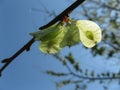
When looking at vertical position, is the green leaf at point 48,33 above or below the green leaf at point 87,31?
below

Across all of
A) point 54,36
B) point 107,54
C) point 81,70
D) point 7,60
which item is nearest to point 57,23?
point 54,36

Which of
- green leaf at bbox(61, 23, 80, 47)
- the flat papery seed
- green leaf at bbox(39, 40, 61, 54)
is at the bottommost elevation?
green leaf at bbox(39, 40, 61, 54)

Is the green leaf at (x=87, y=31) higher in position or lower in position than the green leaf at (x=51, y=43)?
higher

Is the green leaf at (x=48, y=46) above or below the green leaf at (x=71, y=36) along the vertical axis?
below

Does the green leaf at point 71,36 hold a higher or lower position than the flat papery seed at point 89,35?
lower

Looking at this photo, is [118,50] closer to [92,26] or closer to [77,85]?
[77,85]

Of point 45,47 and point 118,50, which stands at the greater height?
point 118,50

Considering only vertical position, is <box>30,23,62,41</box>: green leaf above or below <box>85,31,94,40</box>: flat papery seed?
below

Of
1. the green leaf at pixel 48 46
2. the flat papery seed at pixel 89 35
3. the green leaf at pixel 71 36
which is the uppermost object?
the flat papery seed at pixel 89 35
